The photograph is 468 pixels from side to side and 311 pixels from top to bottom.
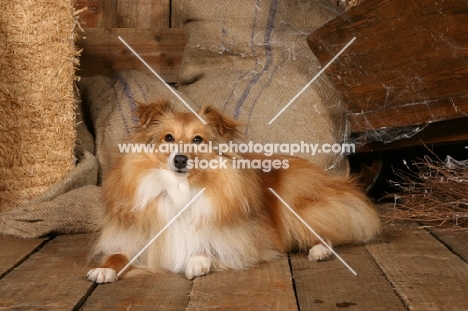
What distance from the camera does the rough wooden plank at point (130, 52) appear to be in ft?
16.0

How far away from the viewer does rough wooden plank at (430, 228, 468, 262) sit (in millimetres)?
3092

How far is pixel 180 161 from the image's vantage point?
8.73 feet

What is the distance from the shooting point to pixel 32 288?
2.49 m

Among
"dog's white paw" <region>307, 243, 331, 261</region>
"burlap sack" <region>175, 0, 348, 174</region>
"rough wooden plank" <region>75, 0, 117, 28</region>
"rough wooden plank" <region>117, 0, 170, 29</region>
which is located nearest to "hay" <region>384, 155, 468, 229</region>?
"burlap sack" <region>175, 0, 348, 174</region>

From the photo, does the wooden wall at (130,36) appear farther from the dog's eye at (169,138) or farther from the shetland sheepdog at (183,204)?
the dog's eye at (169,138)

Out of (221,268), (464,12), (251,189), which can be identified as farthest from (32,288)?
(464,12)

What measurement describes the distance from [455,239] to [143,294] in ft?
5.60

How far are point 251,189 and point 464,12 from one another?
134 centimetres

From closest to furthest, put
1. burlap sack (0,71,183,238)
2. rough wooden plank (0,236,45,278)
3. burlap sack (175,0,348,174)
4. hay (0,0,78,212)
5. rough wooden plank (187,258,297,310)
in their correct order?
rough wooden plank (187,258,297,310) < rough wooden plank (0,236,45,278) < burlap sack (0,71,183,238) < hay (0,0,78,212) < burlap sack (175,0,348,174)

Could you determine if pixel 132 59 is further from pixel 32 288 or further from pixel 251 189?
pixel 32 288

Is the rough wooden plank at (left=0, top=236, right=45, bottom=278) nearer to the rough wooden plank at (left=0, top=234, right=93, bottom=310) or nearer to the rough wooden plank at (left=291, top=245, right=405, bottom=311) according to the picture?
the rough wooden plank at (left=0, top=234, right=93, bottom=310)

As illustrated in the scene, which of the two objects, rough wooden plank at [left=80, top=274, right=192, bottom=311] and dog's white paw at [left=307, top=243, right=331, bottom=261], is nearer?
rough wooden plank at [left=80, top=274, right=192, bottom=311]

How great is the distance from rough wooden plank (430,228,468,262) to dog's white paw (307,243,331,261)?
0.60 metres

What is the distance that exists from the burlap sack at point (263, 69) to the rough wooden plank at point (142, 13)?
14.9 inches
